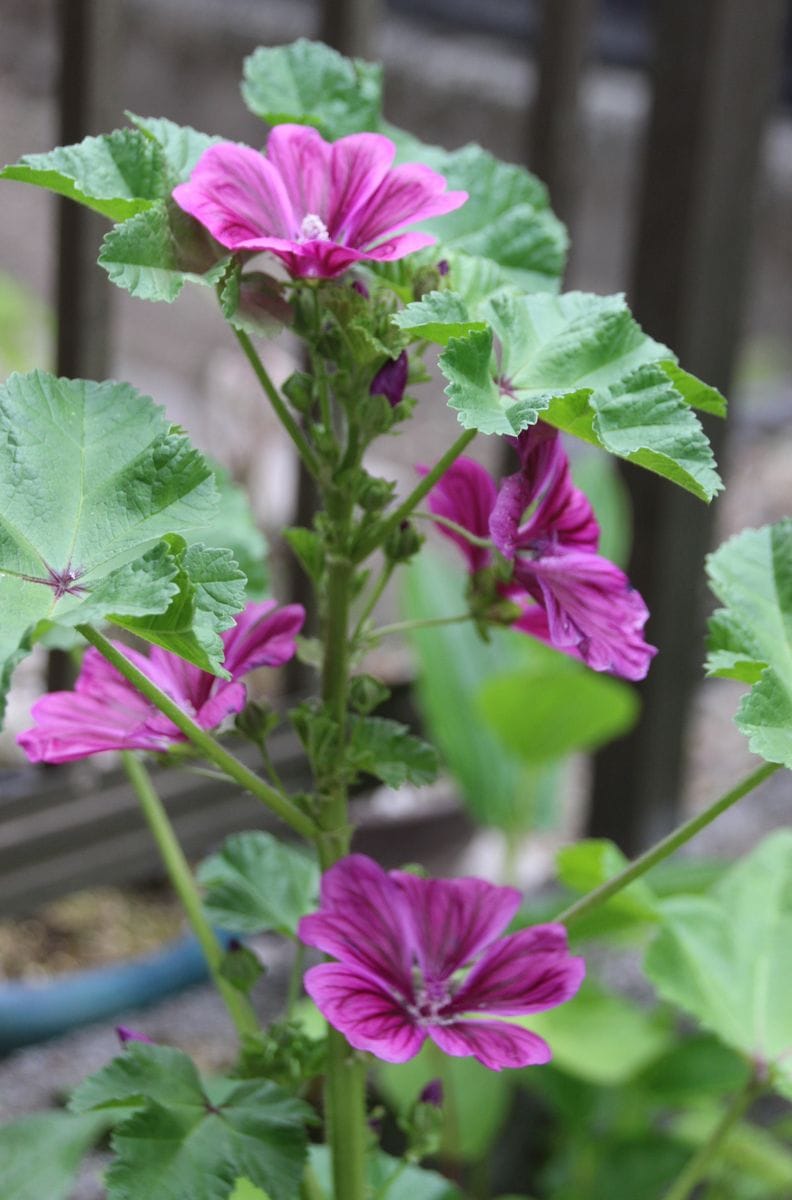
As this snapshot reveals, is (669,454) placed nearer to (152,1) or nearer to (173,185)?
(173,185)

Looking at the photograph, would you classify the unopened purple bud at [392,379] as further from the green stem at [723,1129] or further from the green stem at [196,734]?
the green stem at [723,1129]

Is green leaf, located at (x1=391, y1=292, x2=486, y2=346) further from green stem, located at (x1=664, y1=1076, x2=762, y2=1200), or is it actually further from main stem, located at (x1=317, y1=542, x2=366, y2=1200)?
green stem, located at (x1=664, y1=1076, x2=762, y2=1200)

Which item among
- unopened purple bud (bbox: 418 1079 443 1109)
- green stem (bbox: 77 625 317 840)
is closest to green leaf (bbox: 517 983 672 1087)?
unopened purple bud (bbox: 418 1079 443 1109)

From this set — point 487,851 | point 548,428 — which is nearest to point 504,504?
point 548,428

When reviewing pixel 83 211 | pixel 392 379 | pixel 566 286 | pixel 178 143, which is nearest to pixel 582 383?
pixel 392 379

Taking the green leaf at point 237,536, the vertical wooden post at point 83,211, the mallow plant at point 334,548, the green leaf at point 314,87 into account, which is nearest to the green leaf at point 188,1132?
the mallow plant at point 334,548
